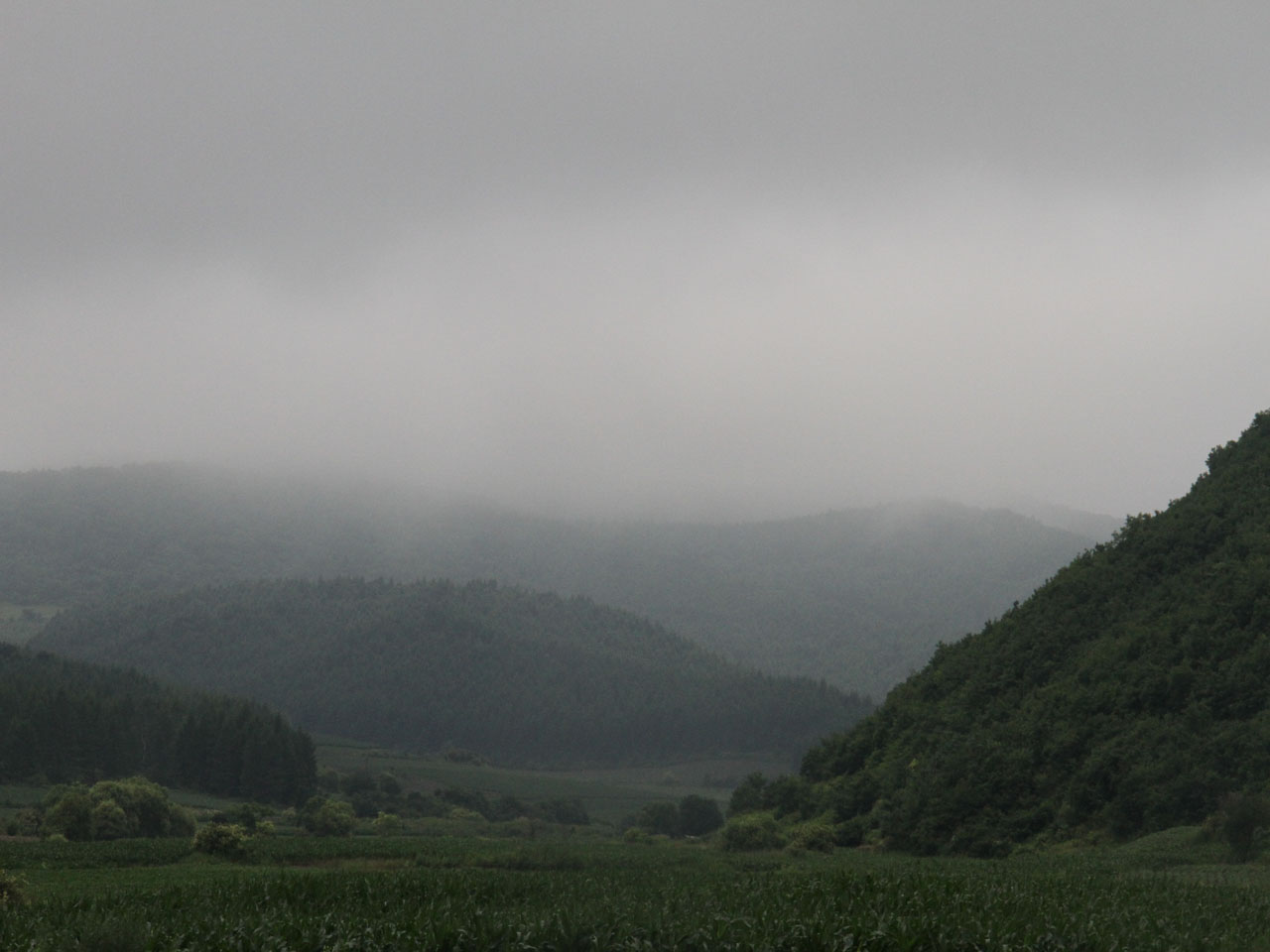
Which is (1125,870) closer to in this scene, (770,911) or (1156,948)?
(1156,948)

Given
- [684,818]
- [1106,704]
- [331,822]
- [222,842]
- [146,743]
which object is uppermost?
[1106,704]

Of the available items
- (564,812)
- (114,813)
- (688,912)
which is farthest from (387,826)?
(688,912)

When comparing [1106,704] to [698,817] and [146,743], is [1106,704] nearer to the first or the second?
[698,817]

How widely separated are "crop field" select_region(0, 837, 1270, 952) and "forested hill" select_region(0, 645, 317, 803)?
12088 cm

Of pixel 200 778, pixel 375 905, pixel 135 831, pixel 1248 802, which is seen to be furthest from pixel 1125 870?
pixel 200 778

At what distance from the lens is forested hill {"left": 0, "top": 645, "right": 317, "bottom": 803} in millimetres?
151625

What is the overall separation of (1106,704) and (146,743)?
146m

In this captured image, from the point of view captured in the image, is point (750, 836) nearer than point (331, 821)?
Yes

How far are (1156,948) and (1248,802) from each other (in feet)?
72.2

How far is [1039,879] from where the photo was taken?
119 feet

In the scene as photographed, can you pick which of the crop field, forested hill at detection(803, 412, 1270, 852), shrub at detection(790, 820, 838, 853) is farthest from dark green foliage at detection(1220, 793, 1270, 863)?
shrub at detection(790, 820, 838, 853)

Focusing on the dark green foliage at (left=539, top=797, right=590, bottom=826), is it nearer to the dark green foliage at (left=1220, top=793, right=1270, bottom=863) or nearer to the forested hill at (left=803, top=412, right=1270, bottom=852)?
the forested hill at (left=803, top=412, right=1270, bottom=852)

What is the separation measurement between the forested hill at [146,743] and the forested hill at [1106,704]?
109 meters

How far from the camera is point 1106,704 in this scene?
61781mm
